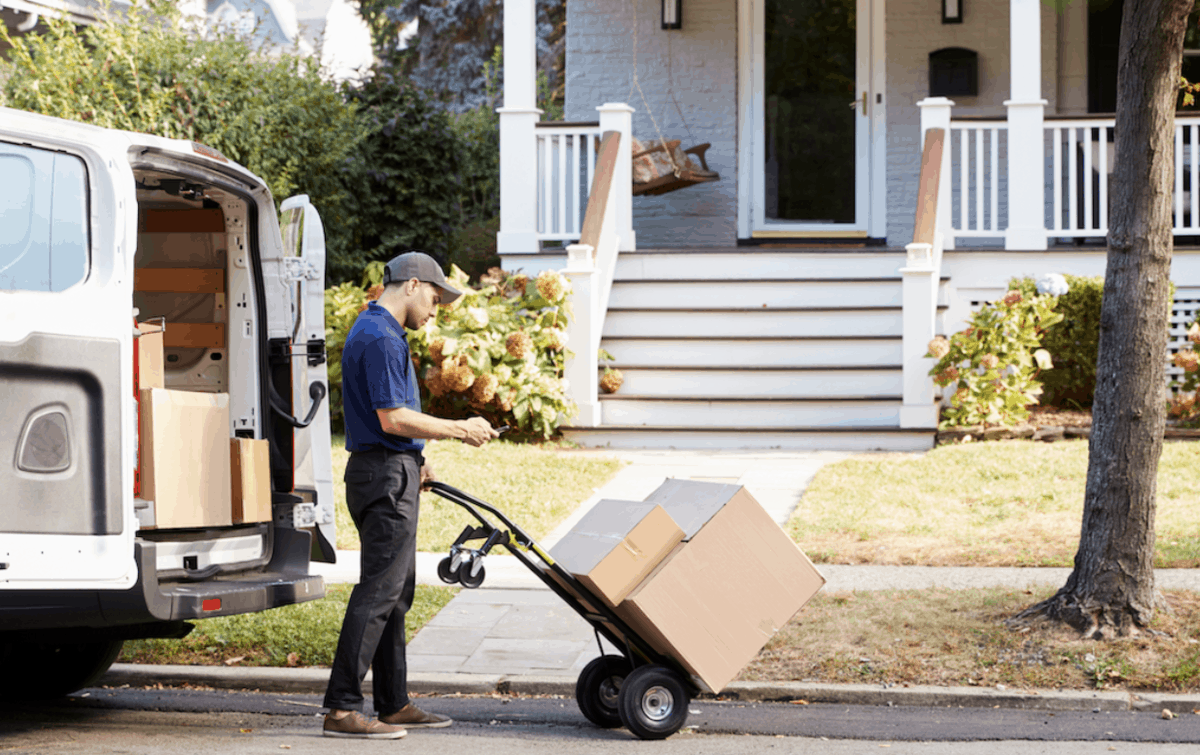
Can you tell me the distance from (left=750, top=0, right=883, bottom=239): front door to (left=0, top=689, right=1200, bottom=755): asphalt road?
8995mm

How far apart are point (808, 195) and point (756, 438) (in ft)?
12.6

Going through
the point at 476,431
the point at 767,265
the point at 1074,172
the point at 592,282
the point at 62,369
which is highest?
the point at 1074,172

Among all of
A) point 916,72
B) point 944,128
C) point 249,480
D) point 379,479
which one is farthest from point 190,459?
point 916,72

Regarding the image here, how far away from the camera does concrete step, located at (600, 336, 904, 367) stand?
11.1m

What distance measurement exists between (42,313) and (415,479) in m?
1.34

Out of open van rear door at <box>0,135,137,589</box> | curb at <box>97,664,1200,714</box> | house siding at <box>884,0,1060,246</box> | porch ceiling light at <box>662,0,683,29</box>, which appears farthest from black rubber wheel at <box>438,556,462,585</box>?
porch ceiling light at <box>662,0,683,29</box>

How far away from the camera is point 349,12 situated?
114ft

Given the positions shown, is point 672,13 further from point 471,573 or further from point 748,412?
point 471,573

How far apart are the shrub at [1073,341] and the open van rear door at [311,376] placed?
718 cm

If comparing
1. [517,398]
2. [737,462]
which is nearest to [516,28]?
[517,398]

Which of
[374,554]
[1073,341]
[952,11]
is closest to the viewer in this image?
[374,554]

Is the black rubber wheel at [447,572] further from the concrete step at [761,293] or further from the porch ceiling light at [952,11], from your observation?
the porch ceiling light at [952,11]

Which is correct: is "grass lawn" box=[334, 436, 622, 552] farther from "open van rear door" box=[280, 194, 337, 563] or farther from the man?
the man

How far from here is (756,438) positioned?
10.9 meters
